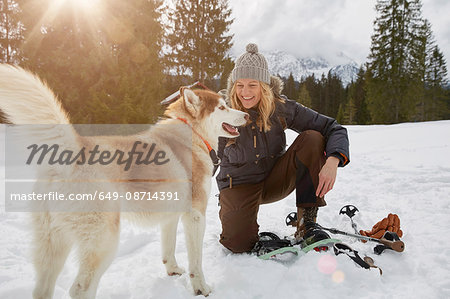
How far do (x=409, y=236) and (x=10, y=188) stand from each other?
5.56 metres

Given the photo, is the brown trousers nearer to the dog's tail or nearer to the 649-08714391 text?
the 649-08714391 text

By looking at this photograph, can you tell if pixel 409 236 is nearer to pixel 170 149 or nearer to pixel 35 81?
pixel 170 149

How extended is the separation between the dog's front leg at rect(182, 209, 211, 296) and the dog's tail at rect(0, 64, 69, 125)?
114 centimetres

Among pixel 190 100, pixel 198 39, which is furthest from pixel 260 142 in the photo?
pixel 198 39

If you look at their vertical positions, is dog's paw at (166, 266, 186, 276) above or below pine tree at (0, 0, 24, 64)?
below

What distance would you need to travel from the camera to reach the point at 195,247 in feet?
6.63

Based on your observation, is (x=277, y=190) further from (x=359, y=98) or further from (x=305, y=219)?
(x=359, y=98)

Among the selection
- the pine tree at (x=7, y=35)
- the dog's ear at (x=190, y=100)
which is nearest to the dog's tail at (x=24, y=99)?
the dog's ear at (x=190, y=100)

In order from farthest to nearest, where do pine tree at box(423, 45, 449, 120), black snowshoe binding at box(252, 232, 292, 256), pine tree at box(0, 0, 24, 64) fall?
1. pine tree at box(423, 45, 449, 120)
2. pine tree at box(0, 0, 24, 64)
3. black snowshoe binding at box(252, 232, 292, 256)

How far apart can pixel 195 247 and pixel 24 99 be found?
149 centimetres

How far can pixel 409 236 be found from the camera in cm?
258

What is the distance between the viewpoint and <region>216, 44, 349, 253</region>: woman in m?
2.56

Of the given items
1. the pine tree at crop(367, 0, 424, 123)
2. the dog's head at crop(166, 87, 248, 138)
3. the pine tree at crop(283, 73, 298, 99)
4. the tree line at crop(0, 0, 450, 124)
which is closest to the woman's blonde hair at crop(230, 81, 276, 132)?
the dog's head at crop(166, 87, 248, 138)

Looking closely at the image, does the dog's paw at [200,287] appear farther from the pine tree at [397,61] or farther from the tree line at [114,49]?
the pine tree at [397,61]
